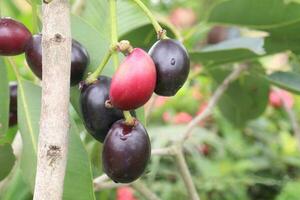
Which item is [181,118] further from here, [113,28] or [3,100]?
[113,28]

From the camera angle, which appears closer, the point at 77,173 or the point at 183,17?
the point at 77,173

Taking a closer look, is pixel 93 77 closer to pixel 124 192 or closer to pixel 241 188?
pixel 124 192

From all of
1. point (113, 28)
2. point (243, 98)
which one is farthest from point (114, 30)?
point (243, 98)

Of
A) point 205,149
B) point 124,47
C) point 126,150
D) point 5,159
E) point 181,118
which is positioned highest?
point 124,47

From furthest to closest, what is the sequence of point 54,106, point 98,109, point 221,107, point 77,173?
point 221,107
point 77,173
point 98,109
point 54,106

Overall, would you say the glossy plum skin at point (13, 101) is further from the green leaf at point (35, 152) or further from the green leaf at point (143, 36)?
the green leaf at point (143, 36)

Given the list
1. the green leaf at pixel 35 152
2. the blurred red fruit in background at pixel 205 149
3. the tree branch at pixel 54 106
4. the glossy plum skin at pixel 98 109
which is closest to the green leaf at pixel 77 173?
the green leaf at pixel 35 152
